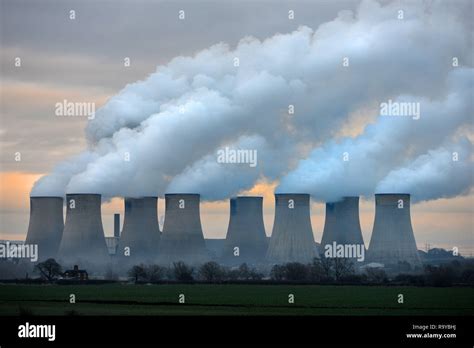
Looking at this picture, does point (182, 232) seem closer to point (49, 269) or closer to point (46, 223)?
point (46, 223)

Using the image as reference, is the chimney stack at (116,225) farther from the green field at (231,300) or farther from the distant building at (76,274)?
the green field at (231,300)

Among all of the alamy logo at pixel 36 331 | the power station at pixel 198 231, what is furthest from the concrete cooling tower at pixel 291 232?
the alamy logo at pixel 36 331

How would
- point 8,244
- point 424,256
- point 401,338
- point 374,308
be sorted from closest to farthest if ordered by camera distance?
point 401,338 < point 374,308 < point 8,244 < point 424,256

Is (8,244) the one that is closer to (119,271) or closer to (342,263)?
(119,271)

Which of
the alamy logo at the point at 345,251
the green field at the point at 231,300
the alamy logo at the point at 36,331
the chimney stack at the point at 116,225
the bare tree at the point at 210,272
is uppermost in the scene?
the chimney stack at the point at 116,225

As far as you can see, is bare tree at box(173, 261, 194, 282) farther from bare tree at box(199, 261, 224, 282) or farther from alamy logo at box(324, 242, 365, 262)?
alamy logo at box(324, 242, 365, 262)

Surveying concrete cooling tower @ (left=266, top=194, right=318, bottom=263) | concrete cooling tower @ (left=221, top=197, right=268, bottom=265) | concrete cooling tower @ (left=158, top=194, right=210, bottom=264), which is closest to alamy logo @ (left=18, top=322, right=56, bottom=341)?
concrete cooling tower @ (left=158, top=194, right=210, bottom=264)

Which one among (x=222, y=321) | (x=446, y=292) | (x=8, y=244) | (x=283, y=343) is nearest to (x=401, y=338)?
(x=283, y=343)
